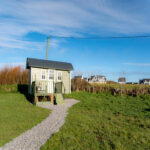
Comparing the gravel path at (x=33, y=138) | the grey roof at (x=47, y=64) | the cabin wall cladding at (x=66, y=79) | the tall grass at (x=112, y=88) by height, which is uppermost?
the grey roof at (x=47, y=64)

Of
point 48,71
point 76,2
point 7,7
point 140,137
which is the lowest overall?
point 140,137

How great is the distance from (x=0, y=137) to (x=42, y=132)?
1279mm

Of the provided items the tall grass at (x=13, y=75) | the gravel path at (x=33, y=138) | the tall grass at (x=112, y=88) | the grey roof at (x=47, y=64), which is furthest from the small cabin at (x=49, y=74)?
the gravel path at (x=33, y=138)

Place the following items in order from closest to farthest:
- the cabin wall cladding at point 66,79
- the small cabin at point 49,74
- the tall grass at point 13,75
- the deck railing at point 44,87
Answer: the deck railing at point 44,87
the small cabin at point 49,74
the cabin wall cladding at point 66,79
the tall grass at point 13,75

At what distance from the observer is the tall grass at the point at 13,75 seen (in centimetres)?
1766

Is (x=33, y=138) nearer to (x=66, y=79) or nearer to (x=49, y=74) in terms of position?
(x=49, y=74)

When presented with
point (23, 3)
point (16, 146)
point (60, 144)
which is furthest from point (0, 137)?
point (23, 3)

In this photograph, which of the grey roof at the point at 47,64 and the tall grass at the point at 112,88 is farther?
the grey roof at the point at 47,64

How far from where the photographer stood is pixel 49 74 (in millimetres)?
14453

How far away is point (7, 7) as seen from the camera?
8875mm

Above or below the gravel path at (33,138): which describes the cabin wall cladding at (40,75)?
above

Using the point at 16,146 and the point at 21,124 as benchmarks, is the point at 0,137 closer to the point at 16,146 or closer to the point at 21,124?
the point at 16,146

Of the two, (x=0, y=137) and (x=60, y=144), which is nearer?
(x=60, y=144)

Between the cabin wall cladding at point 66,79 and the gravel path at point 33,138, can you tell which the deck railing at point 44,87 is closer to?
the cabin wall cladding at point 66,79
